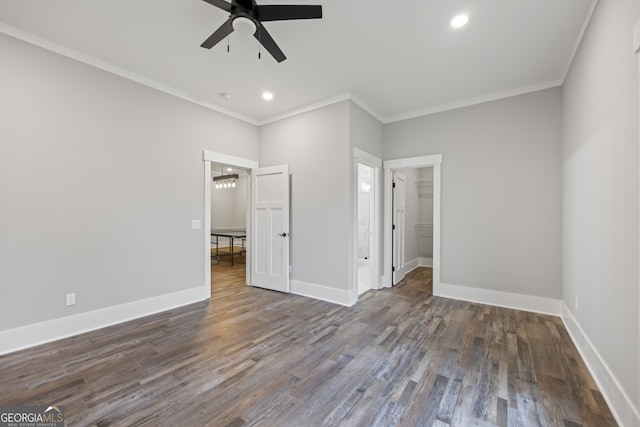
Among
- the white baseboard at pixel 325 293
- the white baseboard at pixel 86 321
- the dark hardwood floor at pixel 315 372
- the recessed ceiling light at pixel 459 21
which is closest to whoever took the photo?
the dark hardwood floor at pixel 315 372

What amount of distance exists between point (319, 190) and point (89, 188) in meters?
2.84

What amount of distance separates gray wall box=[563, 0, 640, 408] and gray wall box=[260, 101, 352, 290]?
248 centimetres

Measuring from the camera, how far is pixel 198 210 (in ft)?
13.2

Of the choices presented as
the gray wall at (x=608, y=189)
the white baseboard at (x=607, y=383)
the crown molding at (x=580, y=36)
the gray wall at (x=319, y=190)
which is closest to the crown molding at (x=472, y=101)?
the crown molding at (x=580, y=36)

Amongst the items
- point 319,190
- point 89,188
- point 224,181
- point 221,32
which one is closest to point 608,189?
point 319,190

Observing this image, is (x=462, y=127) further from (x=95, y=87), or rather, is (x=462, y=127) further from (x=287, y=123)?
(x=95, y=87)

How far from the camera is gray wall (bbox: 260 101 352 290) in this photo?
3918 mm

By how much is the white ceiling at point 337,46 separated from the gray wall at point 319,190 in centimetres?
48

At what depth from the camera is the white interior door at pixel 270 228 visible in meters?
4.45

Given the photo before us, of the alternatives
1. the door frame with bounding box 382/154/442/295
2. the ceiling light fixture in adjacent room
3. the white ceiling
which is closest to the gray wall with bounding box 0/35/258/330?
the white ceiling

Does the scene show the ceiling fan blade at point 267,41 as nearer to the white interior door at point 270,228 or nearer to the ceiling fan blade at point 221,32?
the ceiling fan blade at point 221,32

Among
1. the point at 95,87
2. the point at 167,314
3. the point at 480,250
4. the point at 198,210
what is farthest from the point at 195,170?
the point at 480,250

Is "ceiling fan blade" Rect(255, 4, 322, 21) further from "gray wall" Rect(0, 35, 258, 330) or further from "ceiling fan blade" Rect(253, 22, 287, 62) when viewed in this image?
"gray wall" Rect(0, 35, 258, 330)

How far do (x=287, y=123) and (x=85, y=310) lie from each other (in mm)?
3702
